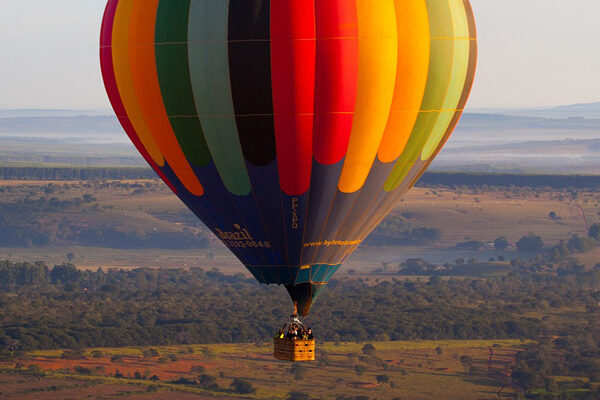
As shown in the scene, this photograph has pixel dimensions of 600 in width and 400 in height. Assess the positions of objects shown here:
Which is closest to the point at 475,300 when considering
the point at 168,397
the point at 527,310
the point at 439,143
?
the point at 527,310

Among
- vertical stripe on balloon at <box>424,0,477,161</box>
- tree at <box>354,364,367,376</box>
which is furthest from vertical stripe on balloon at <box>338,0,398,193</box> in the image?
tree at <box>354,364,367,376</box>

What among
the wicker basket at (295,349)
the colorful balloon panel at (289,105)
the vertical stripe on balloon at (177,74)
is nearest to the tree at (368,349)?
the colorful balloon panel at (289,105)

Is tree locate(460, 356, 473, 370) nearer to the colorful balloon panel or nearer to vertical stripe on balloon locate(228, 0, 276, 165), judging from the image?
the colorful balloon panel

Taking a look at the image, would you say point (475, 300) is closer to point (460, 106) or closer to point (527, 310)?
point (527, 310)

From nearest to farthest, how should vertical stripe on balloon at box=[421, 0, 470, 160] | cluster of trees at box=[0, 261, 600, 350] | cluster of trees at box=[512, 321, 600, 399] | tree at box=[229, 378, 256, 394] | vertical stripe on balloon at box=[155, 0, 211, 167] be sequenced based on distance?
vertical stripe on balloon at box=[155, 0, 211, 167] < vertical stripe on balloon at box=[421, 0, 470, 160] < tree at box=[229, 378, 256, 394] < cluster of trees at box=[512, 321, 600, 399] < cluster of trees at box=[0, 261, 600, 350]

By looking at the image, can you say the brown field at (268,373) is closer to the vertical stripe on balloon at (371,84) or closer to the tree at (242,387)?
the tree at (242,387)

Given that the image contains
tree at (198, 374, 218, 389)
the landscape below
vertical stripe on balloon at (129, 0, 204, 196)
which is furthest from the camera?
the landscape below

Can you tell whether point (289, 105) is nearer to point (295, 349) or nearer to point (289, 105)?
point (289, 105)
